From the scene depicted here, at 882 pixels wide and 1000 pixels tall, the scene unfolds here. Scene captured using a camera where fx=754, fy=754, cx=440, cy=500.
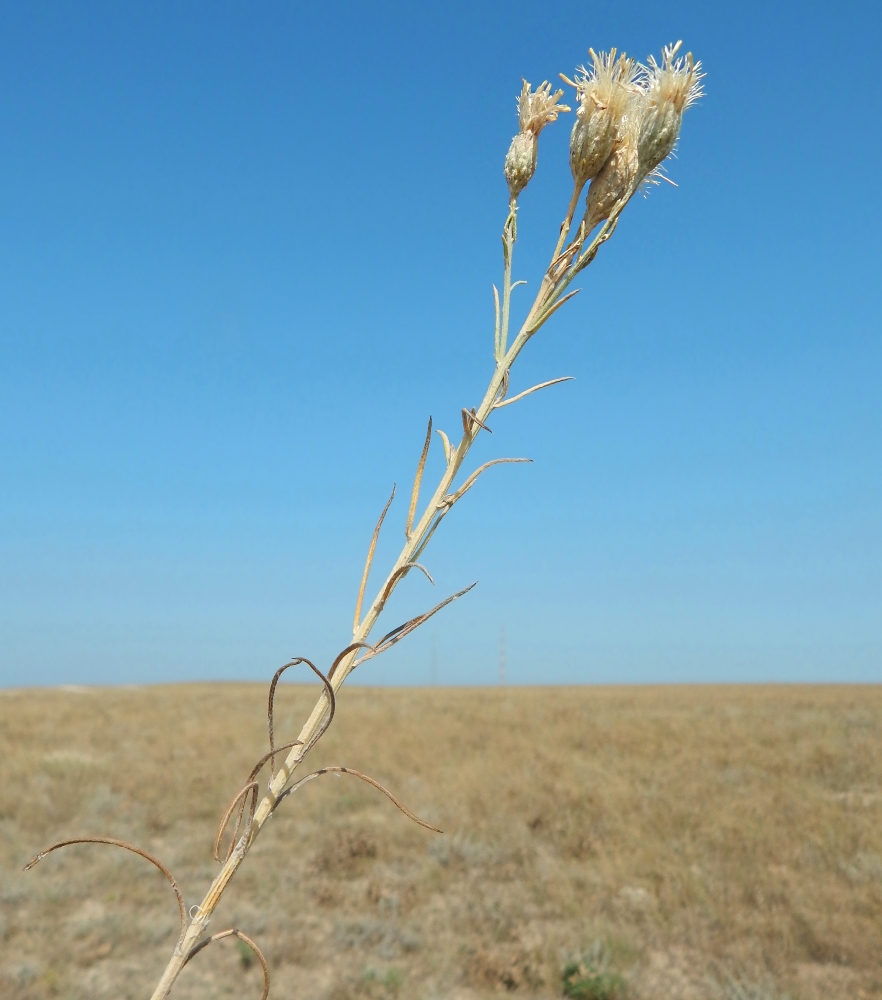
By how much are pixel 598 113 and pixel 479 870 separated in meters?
6.57

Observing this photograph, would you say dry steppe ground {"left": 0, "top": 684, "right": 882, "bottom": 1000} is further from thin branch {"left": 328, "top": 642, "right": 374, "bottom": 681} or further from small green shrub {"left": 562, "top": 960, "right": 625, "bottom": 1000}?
thin branch {"left": 328, "top": 642, "right": 374, "bottom": 681}

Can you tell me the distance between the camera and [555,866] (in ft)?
20.3

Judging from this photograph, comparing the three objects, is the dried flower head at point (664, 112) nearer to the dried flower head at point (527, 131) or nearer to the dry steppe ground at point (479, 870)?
the dried flower head at point (527, 131)

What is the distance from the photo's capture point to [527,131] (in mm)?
847

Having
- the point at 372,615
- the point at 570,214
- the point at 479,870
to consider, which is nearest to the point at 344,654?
the point at 372,615

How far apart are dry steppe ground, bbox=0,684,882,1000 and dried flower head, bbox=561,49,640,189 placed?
492 centimetres

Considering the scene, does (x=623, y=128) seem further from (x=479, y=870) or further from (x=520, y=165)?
(x=479, y=870)

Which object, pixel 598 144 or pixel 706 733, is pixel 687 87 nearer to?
pixel 598 144

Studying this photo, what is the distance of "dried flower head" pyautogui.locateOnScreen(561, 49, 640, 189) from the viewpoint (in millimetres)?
756

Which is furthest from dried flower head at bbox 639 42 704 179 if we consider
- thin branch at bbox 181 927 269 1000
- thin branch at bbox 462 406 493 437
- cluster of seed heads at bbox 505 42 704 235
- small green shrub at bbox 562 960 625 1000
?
small green shrub at bbox 562 960 625 1000

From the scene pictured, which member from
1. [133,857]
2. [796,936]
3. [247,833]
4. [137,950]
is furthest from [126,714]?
[247,833]

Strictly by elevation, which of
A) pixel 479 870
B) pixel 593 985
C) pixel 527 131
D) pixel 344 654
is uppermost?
pixel 527 131

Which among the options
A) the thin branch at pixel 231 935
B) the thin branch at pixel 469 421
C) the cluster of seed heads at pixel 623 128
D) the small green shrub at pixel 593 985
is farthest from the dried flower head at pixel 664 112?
the small green shrub at pixel 593 985

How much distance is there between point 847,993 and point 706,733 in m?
Result: 7.40
